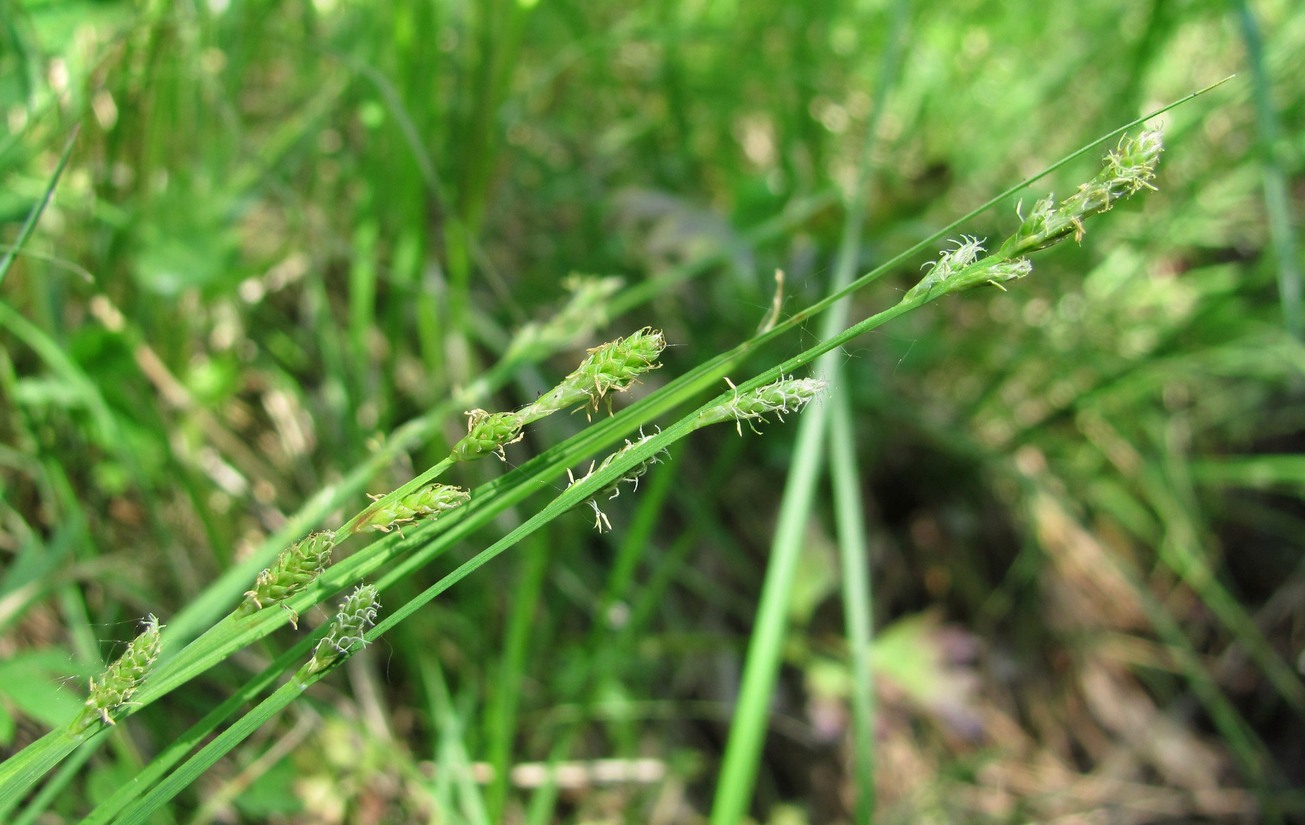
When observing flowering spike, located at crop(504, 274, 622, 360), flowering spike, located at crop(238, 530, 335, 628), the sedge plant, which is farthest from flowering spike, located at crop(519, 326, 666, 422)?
flowering spike, located at crop(504, 274, 622, 360)

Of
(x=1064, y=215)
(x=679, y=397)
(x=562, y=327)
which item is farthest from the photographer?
(x=562, y=327)

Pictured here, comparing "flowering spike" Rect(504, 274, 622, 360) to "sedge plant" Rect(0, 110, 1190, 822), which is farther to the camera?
"flowering spike" Rect(504, 274, 622, 360)

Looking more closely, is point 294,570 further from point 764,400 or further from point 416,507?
point 764,400

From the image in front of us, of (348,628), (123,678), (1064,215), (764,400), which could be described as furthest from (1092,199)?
(123,678)

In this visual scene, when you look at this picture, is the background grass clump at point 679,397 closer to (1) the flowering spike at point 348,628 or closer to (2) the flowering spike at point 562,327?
(2) the flowering spike at point 562,327

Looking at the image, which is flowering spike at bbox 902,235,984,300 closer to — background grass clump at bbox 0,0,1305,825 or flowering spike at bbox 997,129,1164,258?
flowering spike at bbox 997,129,1164,258

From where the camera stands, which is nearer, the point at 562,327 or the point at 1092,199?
the point at 1092,199

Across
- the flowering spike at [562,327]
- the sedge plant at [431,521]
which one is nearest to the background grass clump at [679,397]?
the flowering spike at [562,327]
